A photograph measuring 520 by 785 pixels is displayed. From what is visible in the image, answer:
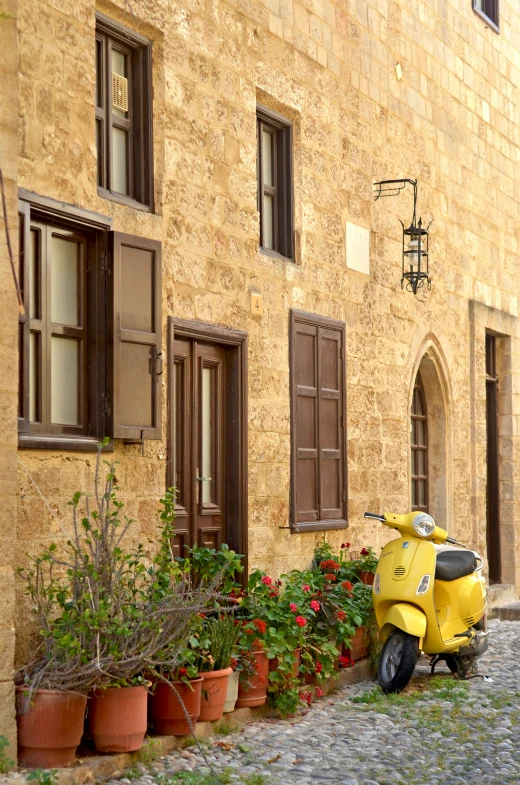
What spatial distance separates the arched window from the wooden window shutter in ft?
17.1

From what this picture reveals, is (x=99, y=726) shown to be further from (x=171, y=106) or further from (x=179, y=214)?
(x=171, y=106)

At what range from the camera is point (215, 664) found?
20.2 ft

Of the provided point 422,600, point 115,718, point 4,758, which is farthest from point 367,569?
point 4,758

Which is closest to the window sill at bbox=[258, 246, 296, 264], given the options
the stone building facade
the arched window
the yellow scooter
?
the stone building facade

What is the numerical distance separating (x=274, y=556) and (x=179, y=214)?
2473 millimetres

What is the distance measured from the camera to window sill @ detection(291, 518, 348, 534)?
8.43 meters

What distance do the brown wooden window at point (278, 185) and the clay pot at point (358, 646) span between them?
2.74 meters

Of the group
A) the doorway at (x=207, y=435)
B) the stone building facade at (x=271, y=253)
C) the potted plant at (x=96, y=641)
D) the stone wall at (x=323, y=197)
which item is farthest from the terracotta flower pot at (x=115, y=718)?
the doorway at (x=207, y=435)

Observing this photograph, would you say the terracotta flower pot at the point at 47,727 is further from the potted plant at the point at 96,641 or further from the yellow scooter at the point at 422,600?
the yellow scooter at the point at 422,600

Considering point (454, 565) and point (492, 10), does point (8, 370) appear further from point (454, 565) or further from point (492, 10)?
point (492, 10)

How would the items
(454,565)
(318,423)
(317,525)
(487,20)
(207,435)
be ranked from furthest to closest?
(487,20)
(318,423)
(317,525)
(454,565)
(207,435)

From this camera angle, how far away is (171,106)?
718 centimetres

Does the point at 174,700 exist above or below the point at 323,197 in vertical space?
below

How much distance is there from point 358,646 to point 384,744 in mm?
1916
